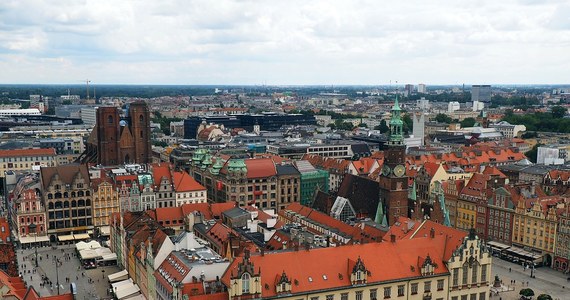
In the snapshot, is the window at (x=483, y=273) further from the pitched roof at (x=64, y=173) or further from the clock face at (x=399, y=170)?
the pitched roof at (x=64, y=173)

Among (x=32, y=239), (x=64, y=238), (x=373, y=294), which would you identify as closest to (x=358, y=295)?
(x=373, y=294)

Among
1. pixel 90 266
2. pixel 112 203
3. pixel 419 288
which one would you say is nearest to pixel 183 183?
pixel 112 203

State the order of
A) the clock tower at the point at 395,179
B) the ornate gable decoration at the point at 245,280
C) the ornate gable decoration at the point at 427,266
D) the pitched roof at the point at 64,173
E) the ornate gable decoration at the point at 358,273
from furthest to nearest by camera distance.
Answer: the pitched roof at the point at 64,173
the clock tower at the point at 395,179
the ornate gable decoration at the point at 427,266
the ornate gable decoration at the point at 358,273
the ornate gable decoration at the point at 245,280

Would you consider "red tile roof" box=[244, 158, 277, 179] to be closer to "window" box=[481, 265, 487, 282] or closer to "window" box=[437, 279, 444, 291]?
"window" box=[437, 279, 444, 291]

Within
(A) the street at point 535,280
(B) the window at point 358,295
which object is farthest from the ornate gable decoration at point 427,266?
(A) the street at point 535,280

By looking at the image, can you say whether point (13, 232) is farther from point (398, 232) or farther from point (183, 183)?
point (398, 232)

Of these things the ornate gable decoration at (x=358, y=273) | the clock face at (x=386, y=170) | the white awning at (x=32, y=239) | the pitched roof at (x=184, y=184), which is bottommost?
the white awning at (x=32, y=239)
